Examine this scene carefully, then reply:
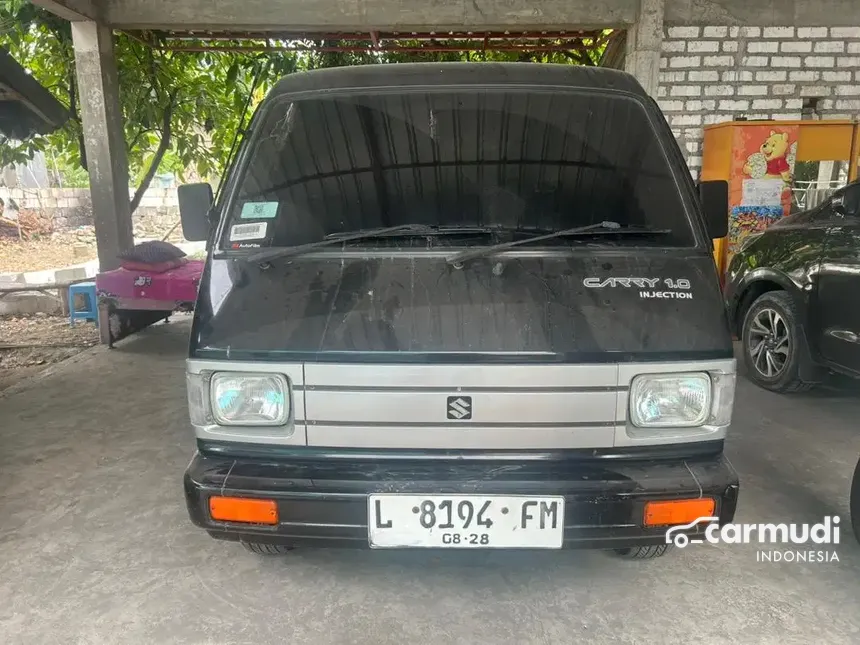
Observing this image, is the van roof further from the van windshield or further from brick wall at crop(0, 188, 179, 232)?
brick wall at crop(0, 188, 179, 232)

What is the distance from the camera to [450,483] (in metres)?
1.90

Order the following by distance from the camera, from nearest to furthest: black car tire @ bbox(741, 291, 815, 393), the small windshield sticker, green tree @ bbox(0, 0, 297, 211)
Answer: the small windshield sticker < black car tire @ bbox(741, 291, 815, 393) < green tree @ bbox(0, 0, 297, 211)

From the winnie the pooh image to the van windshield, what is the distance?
4182 millimetres

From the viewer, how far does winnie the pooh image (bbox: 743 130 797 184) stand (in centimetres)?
591

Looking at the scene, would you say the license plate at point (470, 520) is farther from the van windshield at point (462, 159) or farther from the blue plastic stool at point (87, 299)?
the blue plastic stool at point (87, 299)

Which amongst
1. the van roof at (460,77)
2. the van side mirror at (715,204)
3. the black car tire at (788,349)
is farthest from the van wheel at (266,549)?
the black car tire at (788,349)

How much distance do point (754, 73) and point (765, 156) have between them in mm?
964

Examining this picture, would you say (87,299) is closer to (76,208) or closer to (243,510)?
(243,510)

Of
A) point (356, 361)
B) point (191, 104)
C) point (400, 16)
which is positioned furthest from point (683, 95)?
point (191, 104)

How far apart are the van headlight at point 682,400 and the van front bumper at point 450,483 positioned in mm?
95

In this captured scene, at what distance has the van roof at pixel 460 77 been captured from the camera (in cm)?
246

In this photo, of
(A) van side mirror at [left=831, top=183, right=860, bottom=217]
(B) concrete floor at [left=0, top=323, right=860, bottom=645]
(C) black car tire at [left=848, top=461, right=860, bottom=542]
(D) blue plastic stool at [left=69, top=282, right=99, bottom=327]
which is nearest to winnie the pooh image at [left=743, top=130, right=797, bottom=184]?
(A) van side mirror at [left=831, top=183, right=860, bottom=217]

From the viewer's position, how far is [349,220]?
2.39 meters

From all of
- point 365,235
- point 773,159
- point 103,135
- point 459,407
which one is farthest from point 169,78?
point 459,407
